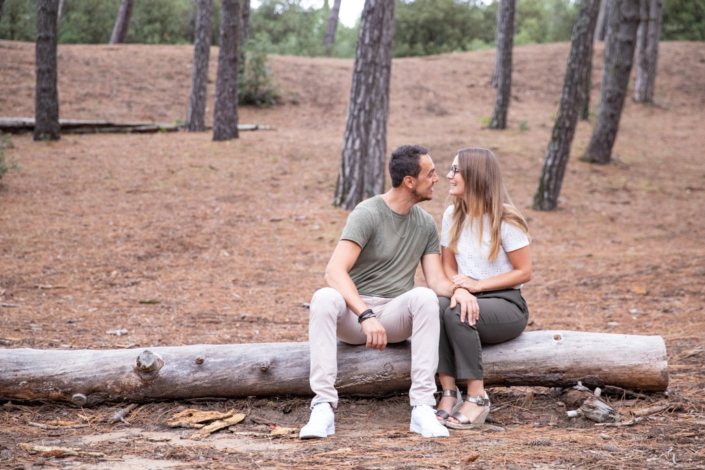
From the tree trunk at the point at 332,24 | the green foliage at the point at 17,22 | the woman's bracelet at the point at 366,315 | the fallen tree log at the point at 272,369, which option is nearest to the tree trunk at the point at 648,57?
the tree trunk at the point at 332,24

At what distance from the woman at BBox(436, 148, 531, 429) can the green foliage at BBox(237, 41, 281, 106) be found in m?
14.8

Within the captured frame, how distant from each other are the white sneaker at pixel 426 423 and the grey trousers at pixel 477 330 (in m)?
0.32

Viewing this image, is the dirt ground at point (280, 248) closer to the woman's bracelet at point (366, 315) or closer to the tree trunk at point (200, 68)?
the woman's bracelet at point (366, 315)

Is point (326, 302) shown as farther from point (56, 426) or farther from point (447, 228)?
point (56, 426)

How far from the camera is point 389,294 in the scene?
385cm

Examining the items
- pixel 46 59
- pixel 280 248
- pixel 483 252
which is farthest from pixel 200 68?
pixel 483 252

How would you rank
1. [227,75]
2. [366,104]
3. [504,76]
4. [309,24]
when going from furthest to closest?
1. [309,24]
2. [504,76]
3. [227,75]
4. [366,104]

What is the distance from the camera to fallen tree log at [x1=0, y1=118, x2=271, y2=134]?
45.7 feet

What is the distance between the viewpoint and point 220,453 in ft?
9.93

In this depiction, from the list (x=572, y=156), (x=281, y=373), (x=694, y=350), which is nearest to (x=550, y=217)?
(x=572, y=156)

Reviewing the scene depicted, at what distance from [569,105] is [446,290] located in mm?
7914

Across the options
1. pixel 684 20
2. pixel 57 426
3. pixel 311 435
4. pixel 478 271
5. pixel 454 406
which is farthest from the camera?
pixel 684 20

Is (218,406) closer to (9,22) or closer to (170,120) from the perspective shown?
(170,120)

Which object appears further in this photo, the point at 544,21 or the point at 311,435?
the point at 544,21
